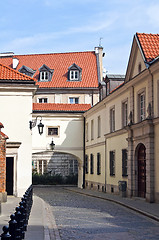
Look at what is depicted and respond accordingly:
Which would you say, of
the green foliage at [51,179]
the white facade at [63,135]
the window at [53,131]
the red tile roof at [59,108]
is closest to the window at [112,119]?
the white facade at [63,135]

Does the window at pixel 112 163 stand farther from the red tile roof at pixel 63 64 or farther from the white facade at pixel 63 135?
the red tile roof at pixel 63 64

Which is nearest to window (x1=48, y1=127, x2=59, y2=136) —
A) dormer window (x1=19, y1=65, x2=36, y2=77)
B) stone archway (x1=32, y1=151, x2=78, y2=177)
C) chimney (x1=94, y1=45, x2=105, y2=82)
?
stone archway (x1=32, y1=151, x2=78, y2=177)

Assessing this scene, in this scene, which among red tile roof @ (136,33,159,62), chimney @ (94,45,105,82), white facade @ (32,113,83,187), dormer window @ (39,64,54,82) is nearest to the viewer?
red tile roof @ (136,33,159,62)

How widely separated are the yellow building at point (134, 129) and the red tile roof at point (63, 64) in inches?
732

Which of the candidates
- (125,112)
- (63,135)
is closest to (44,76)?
(63,135)

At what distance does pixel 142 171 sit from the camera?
24.2 meters

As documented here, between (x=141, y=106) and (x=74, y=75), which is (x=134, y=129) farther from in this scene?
(x=74, y=75)

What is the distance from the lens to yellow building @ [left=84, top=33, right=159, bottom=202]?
72.1 feet

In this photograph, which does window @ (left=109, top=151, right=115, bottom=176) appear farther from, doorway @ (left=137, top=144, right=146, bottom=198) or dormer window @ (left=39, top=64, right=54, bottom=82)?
dormer window @ (left=39, top=64, right=54, bottom=82)

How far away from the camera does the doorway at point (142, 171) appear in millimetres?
23812

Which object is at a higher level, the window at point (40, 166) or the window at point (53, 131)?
the window at point (53, 131)

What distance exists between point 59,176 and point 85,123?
27.8 feet

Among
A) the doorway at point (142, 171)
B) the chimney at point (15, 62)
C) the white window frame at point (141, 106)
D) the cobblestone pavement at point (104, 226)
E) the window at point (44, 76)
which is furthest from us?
the chimney at point (15, 62)

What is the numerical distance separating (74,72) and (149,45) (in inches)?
1201
